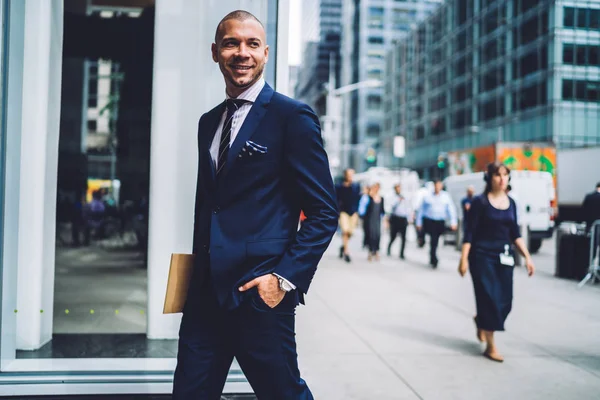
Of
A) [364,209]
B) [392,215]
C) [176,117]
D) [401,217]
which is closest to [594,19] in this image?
[364,209]

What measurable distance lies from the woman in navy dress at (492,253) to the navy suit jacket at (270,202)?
12.0 ft

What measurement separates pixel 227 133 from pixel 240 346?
78cm

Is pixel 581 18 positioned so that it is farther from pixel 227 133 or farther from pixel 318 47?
pixel 318 47

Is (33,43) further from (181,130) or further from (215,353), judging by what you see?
(215,353)

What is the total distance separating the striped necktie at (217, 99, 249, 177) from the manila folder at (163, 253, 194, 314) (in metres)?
0.37

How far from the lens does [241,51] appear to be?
2238mm

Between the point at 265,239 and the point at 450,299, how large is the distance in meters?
6.90

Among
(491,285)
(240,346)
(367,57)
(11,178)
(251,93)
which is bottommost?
(491,285)

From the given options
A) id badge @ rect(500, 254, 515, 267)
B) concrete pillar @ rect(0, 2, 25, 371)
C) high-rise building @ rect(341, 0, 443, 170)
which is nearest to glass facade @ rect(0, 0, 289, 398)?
concrete pillar @ rect(0, 2, 25, 371)

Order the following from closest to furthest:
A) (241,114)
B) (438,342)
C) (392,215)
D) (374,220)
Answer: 1. (241,114)
2. (438,342)
3. (374,220)
4. (392,215)

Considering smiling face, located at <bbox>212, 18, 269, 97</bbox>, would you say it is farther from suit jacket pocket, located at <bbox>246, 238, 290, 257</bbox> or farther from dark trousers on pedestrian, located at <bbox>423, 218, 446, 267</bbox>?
dark trousers on pedestrian, located at <bbox>423, 218, 446, 267</bbox>

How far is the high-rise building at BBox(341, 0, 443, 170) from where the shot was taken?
309 ft

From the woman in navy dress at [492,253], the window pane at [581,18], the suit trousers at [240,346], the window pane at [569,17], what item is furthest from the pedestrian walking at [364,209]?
the window pane at [581,18]

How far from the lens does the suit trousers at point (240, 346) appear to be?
7.16 feet
